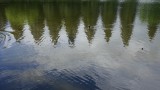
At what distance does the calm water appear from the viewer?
3030 centimetres

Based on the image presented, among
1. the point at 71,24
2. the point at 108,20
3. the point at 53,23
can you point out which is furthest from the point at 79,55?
the point at 108,20

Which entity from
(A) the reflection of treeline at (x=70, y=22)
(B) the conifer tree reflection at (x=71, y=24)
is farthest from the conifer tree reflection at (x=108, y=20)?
(B) the conifer tree reflection at (x=71, y=24)

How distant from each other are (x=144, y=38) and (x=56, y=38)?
16.9 m

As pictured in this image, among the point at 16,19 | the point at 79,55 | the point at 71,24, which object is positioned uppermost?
the point at 16,19

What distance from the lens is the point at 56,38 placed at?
48.8 meters

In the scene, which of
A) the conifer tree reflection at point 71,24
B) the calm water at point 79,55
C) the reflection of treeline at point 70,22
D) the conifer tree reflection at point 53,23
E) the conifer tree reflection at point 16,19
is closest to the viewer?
the calm water at point 79,55

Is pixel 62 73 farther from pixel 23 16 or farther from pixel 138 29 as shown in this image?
pixel 23 16

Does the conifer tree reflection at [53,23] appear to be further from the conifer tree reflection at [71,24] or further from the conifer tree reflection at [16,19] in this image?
the conifer tree reflection at [16,19]

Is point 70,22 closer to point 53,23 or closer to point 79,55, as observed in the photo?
point 53,23

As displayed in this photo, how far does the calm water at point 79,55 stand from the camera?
30.3 metres

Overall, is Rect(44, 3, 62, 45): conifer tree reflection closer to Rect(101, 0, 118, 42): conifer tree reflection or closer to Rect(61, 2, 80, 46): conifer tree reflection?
Rect(61, 2, 80, 46): conifer tree reflection

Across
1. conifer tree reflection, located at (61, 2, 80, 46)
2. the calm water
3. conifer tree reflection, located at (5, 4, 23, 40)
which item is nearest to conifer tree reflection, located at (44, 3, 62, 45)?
the calm water

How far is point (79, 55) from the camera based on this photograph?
1555 inches

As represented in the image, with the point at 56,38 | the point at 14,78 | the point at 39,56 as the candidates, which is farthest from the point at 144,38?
the point at 14,78
